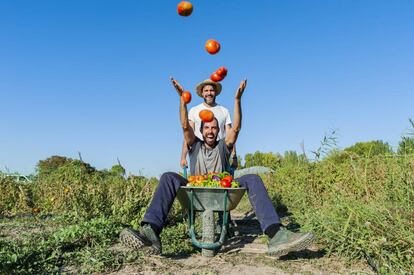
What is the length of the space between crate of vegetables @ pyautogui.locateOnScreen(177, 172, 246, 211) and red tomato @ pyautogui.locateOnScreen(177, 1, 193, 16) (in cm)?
230

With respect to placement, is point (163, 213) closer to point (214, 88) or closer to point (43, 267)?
point (43, 267)

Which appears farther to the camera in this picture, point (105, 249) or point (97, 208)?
point (97, 208)

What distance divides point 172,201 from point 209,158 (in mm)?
695

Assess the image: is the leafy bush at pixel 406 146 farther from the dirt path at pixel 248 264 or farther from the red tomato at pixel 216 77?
the red tomato at pixel 216 77

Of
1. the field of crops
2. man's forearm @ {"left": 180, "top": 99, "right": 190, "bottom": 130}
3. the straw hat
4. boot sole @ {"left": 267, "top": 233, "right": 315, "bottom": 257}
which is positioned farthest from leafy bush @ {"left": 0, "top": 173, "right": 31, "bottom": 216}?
boot sole @ {"left": 267, "top": 233, "right": 315, "bottom": 257}

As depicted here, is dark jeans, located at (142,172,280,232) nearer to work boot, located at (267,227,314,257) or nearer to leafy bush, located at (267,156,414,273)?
work boot, located at (267,227,314,257)

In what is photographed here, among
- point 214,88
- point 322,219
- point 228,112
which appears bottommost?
point 322,219

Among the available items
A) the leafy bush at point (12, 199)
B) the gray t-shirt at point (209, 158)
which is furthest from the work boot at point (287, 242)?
the leafy bush at point (12, 199)

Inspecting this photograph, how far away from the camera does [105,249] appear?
369 cm

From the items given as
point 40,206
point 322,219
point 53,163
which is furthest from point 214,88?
point 53,163

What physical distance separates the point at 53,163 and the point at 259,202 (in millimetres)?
19566

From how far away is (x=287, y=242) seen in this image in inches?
139

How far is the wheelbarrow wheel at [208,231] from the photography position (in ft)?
12.6

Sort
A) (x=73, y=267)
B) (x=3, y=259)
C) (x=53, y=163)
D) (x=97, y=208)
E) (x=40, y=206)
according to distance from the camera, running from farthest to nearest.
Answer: (x=53, y=163) < (x=40, y=206) < (x=97, y=208) < (x=73, y=267) < (x=3, y=259)
